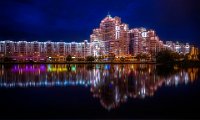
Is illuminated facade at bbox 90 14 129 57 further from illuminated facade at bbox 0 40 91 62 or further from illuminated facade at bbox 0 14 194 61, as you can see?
illuminated facade at bbox 0 40 91 62

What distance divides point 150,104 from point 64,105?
5.28 ft

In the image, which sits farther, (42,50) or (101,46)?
(42,50)

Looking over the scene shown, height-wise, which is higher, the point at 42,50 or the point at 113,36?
the point at 113,36

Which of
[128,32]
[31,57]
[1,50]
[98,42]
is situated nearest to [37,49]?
[31,57]

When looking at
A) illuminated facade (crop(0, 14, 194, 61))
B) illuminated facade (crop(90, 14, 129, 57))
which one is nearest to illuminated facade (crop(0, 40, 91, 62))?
illuminated facade (crop(0, 14, 194, 61))

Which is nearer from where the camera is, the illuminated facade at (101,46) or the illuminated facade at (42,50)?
the illuminated facade at (101,46)

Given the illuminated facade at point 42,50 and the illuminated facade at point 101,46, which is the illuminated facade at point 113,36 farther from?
the illuminated facade at point 42,50

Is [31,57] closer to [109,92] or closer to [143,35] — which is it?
[143,35]

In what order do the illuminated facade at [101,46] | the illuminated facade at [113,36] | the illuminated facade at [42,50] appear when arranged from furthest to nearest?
the illuminated facade at [42,50] < the illuminated facade at [101,46] < the illuminated facade at [113,36]

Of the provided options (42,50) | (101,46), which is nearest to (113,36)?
(101,46)

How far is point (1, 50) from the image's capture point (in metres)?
58.2

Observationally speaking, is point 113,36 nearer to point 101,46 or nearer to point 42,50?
point 101,46

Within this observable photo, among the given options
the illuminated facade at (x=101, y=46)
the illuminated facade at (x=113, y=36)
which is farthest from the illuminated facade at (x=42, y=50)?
the illuminated facade at (x=113, y=36)

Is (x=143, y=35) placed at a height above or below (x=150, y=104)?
above
